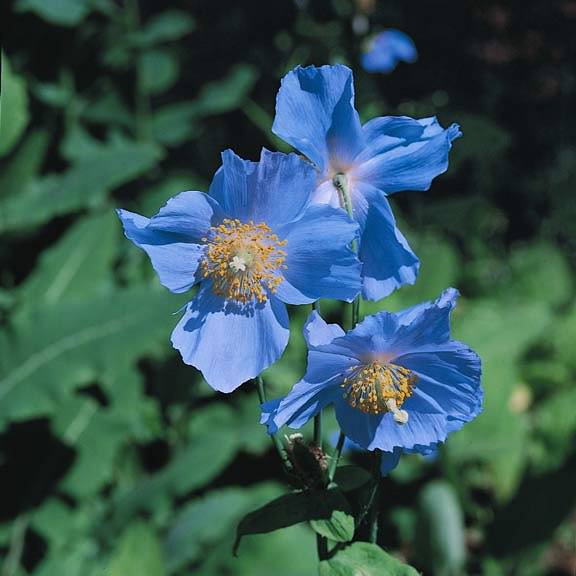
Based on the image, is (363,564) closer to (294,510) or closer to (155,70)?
(294,510)

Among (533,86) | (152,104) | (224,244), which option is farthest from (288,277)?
(533,86)

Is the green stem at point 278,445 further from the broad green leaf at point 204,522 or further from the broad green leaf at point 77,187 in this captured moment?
the broad green leaf at point 77,187

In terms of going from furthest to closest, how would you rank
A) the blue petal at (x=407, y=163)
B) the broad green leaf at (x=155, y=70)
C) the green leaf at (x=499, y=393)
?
the broad green leaf at (x=155, y=70) → the green leaf at (x=499, y=393) → the blue petal at (x=407, y=163)

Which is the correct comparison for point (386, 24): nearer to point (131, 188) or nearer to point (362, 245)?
point (131, 188)

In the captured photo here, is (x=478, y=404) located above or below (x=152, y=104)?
above

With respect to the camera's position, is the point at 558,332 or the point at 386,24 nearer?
the point at 558,332

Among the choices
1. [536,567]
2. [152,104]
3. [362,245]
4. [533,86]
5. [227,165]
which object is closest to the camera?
[227,165]

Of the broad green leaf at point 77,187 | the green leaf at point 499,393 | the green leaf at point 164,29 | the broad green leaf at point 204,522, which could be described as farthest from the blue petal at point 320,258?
the green leaf at point 164,29

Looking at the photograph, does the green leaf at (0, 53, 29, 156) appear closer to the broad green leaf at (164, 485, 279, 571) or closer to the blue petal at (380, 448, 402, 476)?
the broad green leaf at (164, 485, 279, 571)
